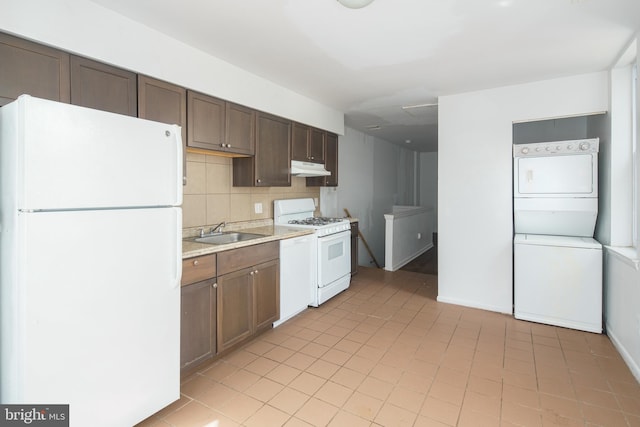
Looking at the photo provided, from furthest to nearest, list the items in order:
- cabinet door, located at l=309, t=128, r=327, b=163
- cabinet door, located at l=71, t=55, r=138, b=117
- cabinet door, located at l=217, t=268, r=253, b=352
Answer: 1. cabinet door, located at l=309, t=128, r=327, b=163
2. cabinet door, located at l=217, t=268, r=253, b=352
3. cabinet door, located at l=71, t=55, r=138, b=117

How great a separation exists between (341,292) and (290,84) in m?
2.58

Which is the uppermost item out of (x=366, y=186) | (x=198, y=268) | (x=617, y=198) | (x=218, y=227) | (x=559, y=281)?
(x=366, y=186)

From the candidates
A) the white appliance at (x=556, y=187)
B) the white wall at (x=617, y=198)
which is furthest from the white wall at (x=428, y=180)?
the white wall at (x=617, y=198)

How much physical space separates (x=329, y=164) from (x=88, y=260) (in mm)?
3515

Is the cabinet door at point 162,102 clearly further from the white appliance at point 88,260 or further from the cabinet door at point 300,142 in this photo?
the cabinet door at point 300,142

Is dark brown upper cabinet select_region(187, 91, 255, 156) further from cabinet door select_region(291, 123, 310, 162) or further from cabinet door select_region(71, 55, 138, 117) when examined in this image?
cabinet door select_region(291, 123, 310, 162)

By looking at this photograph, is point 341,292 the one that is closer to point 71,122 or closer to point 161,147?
point 161,147

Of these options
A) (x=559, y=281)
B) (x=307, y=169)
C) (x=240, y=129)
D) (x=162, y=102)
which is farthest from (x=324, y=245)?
(x=559, y=281)

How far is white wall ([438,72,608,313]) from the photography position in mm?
3375

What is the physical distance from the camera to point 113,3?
1.97 metres

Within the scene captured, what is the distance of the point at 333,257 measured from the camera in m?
3.92

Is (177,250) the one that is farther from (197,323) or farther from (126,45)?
(126,45)

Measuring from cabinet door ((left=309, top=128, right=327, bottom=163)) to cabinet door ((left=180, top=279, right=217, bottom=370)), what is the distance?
236 cm

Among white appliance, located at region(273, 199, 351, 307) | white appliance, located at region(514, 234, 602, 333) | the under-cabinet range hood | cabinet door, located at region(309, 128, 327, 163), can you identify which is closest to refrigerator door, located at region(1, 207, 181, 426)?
white appliance, located at region(273, 199, 351, 307)
